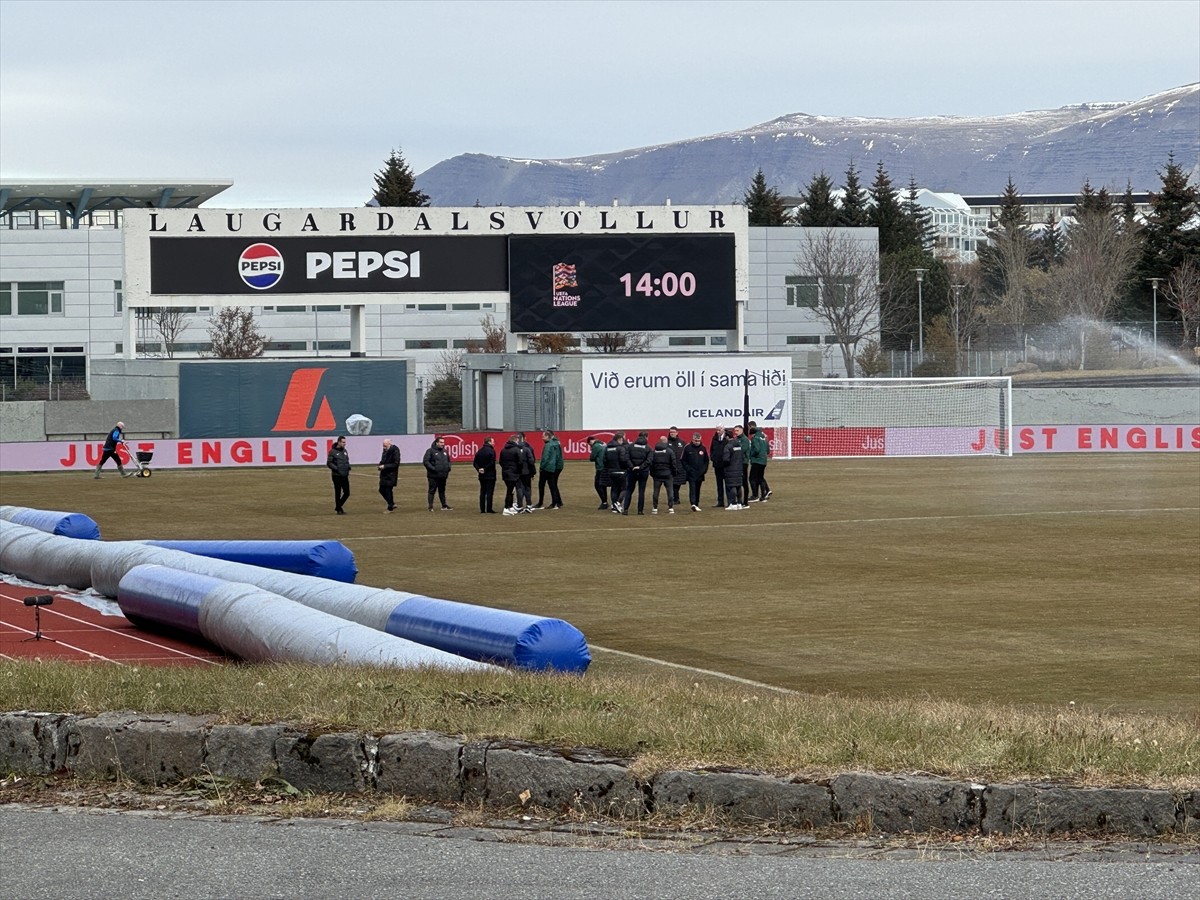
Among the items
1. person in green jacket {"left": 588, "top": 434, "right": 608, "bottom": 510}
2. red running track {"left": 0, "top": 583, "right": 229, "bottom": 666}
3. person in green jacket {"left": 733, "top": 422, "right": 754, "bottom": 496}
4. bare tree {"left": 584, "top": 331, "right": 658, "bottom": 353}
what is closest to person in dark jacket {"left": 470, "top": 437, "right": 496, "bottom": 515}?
person in green jacket {"left": 588, "top": 434, "right": 608, "bottom": 510}

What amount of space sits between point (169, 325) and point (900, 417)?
5048 cm

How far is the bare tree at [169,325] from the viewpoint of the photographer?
94.0m

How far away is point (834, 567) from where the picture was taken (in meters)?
23.8

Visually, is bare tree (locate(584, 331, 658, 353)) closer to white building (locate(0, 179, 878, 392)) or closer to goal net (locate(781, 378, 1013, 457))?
white building (locate(0, 179, 878, 392))

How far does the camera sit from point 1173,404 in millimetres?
61375

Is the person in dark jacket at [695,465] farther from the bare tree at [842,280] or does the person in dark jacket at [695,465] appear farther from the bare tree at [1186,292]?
the bare tree at [842,280]

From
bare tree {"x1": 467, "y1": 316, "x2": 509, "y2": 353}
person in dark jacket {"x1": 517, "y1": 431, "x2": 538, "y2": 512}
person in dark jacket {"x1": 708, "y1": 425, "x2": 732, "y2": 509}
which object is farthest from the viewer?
bare tree {"x1": 467, "y1": 316, "x2": 509, "y2": 353}

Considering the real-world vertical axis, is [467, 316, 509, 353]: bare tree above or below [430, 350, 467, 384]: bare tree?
above

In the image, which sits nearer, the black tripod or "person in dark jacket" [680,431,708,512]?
the black tripod

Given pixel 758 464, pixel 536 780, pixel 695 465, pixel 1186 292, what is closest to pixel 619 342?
pixel 1186 292

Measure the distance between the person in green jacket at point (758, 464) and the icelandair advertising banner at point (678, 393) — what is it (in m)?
18.3

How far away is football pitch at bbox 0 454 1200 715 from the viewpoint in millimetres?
15375

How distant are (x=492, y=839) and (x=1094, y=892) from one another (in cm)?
270

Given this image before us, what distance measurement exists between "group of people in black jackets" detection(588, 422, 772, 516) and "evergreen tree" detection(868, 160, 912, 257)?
81.0 m
